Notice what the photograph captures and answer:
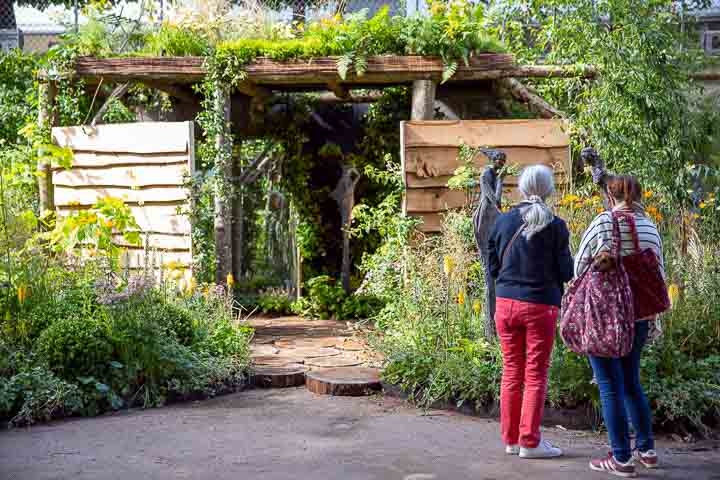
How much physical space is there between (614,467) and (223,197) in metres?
5.74

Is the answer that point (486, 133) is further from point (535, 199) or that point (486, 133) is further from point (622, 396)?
point (622, 396)

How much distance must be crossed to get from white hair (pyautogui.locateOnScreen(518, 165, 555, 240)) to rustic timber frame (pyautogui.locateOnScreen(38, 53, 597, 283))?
12.9 feet

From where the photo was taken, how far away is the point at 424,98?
887cm

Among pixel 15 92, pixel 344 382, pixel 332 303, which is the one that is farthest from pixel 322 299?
pixel 15 92

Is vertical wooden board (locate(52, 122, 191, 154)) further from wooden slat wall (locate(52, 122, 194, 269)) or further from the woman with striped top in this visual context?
the woman with striped top

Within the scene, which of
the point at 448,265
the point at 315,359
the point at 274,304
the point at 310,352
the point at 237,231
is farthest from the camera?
the point at 237,231

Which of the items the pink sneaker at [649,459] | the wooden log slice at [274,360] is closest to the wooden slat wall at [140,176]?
the wooden log slice at [274,360]

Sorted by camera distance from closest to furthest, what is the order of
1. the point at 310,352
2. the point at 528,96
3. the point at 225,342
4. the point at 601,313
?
the point at 601,313 → the point at 225,342 → the point at 310,352 → the point at 528,96

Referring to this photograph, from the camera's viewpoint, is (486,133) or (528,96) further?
(528,96)

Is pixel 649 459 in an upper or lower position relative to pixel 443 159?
lower

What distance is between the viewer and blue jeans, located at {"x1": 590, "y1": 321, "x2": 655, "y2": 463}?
434 cm

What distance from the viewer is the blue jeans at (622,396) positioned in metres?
4.34

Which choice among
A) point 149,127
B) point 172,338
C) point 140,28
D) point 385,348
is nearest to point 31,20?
point 140,28

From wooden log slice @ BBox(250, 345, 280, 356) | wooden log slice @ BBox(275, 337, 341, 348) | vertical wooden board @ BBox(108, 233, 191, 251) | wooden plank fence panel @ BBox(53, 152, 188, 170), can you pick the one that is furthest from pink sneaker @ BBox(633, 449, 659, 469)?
wooden plank fence panel @ BBox(53, 152, 188, 170)
